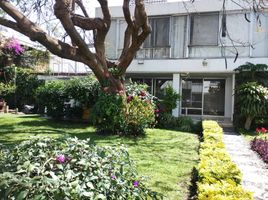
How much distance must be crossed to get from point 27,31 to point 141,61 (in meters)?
11.6

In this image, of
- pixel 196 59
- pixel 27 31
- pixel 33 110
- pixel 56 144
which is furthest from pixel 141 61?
pixel 56 144

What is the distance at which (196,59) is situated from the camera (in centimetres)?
2017

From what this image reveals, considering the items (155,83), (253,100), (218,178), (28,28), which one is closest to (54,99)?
(28,28)

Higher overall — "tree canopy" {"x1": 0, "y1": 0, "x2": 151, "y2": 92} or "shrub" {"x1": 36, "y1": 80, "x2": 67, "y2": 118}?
"tree canopy" {"x1": 0, "y1": 0, "x2": 151, "y2": 92}

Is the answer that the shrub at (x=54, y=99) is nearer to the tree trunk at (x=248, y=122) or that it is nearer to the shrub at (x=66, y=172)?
the tree trunk at (x=248, y=122)

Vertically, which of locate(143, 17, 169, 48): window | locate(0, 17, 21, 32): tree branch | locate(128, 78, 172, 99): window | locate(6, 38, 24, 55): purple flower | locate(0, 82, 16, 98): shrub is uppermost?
locate(143, 17, 169, 48): window

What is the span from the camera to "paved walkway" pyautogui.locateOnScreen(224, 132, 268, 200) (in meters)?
6.74

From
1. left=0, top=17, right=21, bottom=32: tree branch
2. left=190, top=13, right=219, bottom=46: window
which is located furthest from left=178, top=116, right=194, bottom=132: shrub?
left=0, top=17, right=21, bottom=32: tree branch

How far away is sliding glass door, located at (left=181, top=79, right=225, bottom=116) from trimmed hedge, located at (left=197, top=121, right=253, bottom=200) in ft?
46.3

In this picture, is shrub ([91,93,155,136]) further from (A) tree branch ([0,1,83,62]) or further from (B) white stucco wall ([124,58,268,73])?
(B) white stucco wall ([124,58,268,73])

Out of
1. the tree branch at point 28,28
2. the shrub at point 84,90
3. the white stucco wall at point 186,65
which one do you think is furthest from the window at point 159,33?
the tree branch at point 28,28

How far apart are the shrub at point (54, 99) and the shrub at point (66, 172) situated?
13776 mm

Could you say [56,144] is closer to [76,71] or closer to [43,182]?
[43,182]

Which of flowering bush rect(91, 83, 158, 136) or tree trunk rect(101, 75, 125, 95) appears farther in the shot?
tree trunk rect(101, 75, 125, 95)
